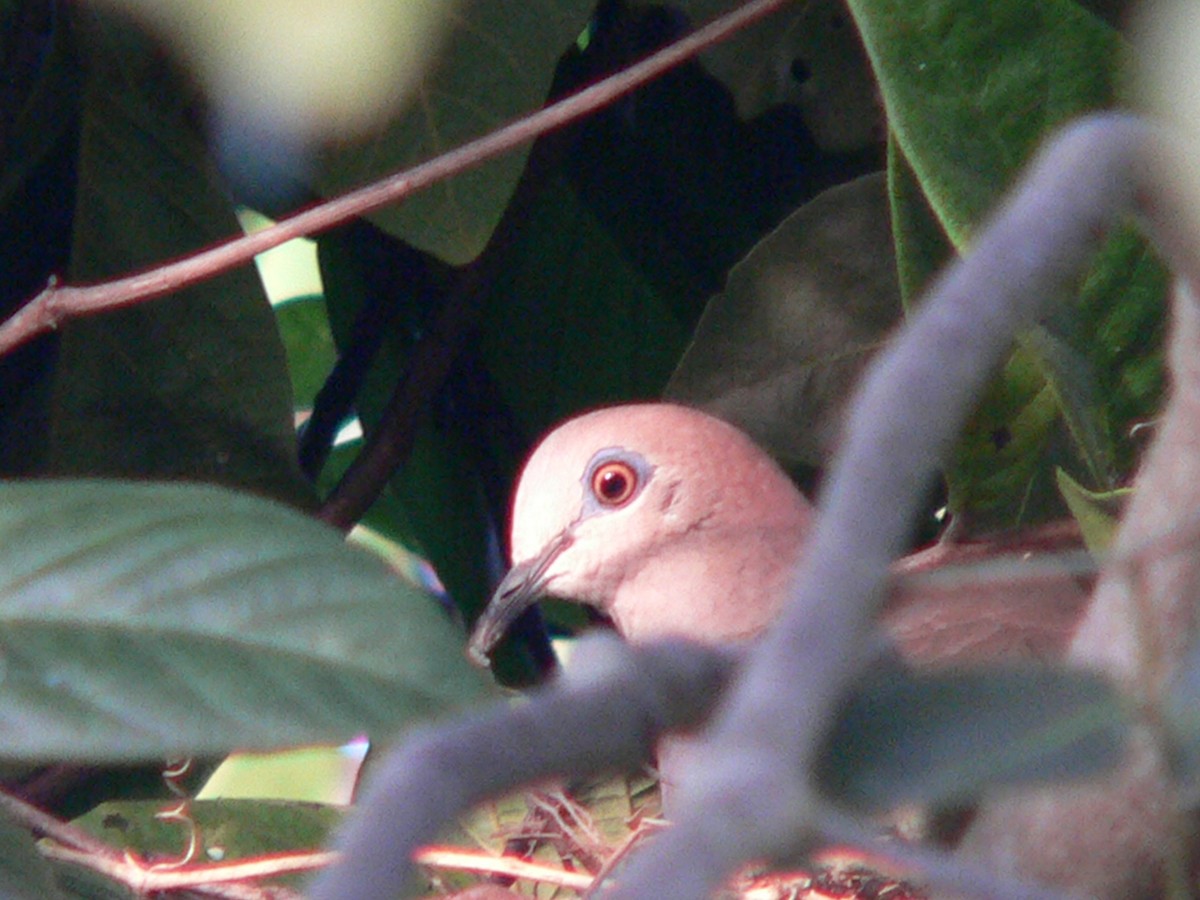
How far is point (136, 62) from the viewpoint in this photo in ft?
3.71

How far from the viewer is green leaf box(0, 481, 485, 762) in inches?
20.7

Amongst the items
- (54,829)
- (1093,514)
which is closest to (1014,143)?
(1093,514)

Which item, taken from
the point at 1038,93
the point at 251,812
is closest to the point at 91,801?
the point at 251,812

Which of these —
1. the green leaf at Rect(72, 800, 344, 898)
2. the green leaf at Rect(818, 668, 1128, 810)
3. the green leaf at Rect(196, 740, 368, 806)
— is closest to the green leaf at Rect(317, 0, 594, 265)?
the green leaf at Rect(72, 800, 344, 898)

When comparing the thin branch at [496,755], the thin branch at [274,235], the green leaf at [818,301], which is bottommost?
the green leaf at [818,301]

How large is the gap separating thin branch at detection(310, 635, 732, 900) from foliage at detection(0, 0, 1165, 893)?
26 centimetres

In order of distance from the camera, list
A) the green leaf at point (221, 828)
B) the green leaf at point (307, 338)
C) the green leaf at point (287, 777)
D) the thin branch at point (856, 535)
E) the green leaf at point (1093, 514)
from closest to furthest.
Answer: the thin branch at point (856, 535) → the green leaf at point (1093, 514) → the green leaf at point (221, 828) → the green leaf at point (307, 338) → the green leaf at point (287, 777)

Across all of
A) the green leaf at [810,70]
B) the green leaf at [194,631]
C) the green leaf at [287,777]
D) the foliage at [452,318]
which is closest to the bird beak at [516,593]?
the foliage at [452,318]

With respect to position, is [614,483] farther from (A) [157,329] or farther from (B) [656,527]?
(A) [157,329]

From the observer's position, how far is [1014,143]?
743 millimetres

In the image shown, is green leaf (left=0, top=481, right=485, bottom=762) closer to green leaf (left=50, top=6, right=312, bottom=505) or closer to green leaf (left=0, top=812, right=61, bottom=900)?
green leaf (left=0, top=812, right=61, bottom=900)

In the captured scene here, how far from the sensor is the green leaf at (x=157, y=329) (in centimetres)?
112

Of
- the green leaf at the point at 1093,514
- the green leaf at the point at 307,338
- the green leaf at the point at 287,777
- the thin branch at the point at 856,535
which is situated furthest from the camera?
the green leaf at the point at 287,777

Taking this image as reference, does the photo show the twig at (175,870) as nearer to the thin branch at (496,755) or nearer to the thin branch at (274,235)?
the thin branch at (274,235)
